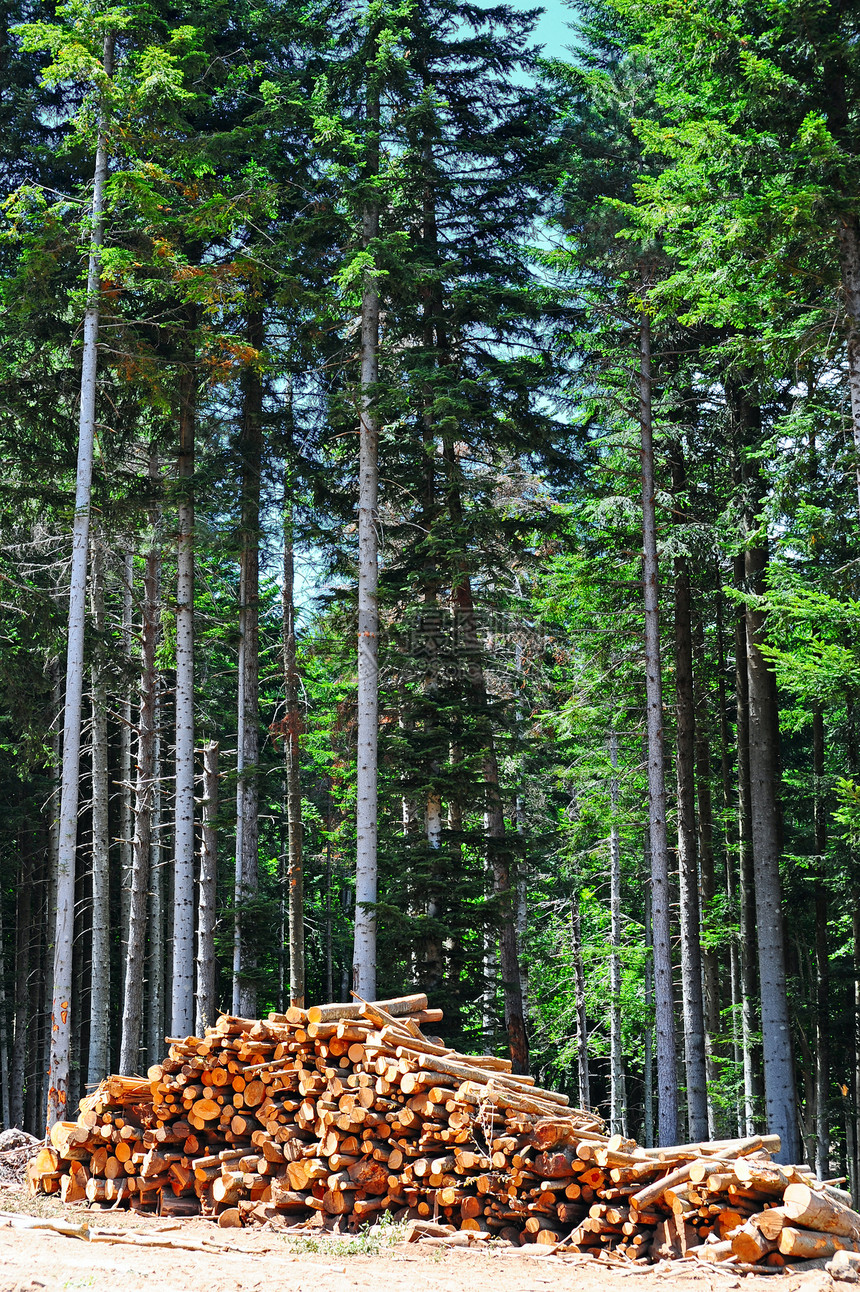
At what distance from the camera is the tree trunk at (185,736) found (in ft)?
45.0

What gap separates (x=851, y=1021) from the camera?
21.9 m

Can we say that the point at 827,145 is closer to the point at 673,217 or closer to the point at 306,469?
the point at 673,217

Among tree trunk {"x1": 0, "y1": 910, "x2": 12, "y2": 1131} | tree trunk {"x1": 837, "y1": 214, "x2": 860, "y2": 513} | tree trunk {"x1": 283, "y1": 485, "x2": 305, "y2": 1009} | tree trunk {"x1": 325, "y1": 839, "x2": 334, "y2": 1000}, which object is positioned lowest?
tree trunk {"x1": 0, "y1": 910, "x2": 12, "y2": 1131}

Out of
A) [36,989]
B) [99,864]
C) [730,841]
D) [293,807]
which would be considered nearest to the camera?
[293,807]

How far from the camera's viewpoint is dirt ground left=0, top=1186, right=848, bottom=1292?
609 centimetres

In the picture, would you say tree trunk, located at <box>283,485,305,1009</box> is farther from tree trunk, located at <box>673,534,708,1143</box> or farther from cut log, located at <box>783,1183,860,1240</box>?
cut log, located at <box>783,1183,860,1240</box>

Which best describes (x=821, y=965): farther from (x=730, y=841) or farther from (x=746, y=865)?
(x=730, y=841)

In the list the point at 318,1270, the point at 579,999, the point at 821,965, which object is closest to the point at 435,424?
the point at 318,1270

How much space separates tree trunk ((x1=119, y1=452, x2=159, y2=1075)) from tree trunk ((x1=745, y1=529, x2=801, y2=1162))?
906cm

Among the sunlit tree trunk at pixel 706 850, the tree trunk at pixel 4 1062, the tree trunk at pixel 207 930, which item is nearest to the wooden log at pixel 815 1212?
the tree trunk at pixel 207 930

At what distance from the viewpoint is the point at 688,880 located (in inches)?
653

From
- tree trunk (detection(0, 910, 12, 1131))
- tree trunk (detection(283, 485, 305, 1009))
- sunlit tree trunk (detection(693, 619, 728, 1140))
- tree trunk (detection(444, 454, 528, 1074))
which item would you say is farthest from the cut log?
tree trunk (detection(0, 910, 12, 1131))

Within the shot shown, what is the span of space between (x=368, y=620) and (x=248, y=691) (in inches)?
127

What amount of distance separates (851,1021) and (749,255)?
17.1 m
